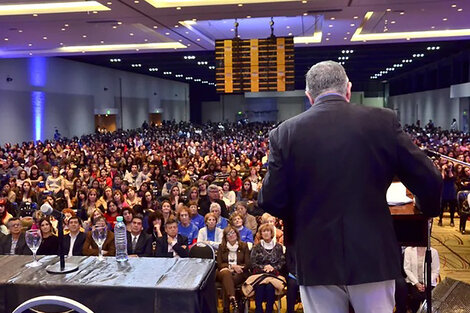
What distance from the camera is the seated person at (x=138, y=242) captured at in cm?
645

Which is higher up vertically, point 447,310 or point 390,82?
point 390,82

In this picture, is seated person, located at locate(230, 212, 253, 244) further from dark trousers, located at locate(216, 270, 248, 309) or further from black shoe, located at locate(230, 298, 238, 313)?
black shoe, located at locate(230, 298, 238, 313)

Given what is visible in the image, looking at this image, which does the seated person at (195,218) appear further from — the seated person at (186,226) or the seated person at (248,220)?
the seated person at (248,220)

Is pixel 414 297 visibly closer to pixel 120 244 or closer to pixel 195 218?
pixel 120 244

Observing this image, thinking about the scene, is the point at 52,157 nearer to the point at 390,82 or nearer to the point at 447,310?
the point at 447,310

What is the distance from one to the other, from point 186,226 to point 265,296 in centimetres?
227

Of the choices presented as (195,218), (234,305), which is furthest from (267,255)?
(195,218)

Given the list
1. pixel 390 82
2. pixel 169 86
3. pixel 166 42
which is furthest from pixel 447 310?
pixel 390 82

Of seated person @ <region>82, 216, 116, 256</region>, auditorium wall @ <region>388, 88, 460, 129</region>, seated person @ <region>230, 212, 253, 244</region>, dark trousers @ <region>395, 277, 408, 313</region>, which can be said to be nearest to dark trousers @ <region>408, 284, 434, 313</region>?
dark trousers @ <region>395, 277, 408, 313</region>

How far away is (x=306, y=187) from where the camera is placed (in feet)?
5.60

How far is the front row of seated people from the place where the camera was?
554 cm

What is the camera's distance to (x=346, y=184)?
1676 millimetres

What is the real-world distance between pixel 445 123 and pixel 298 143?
3097cm

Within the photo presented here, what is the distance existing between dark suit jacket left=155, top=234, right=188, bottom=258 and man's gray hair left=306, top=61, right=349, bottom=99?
15.8 feet
